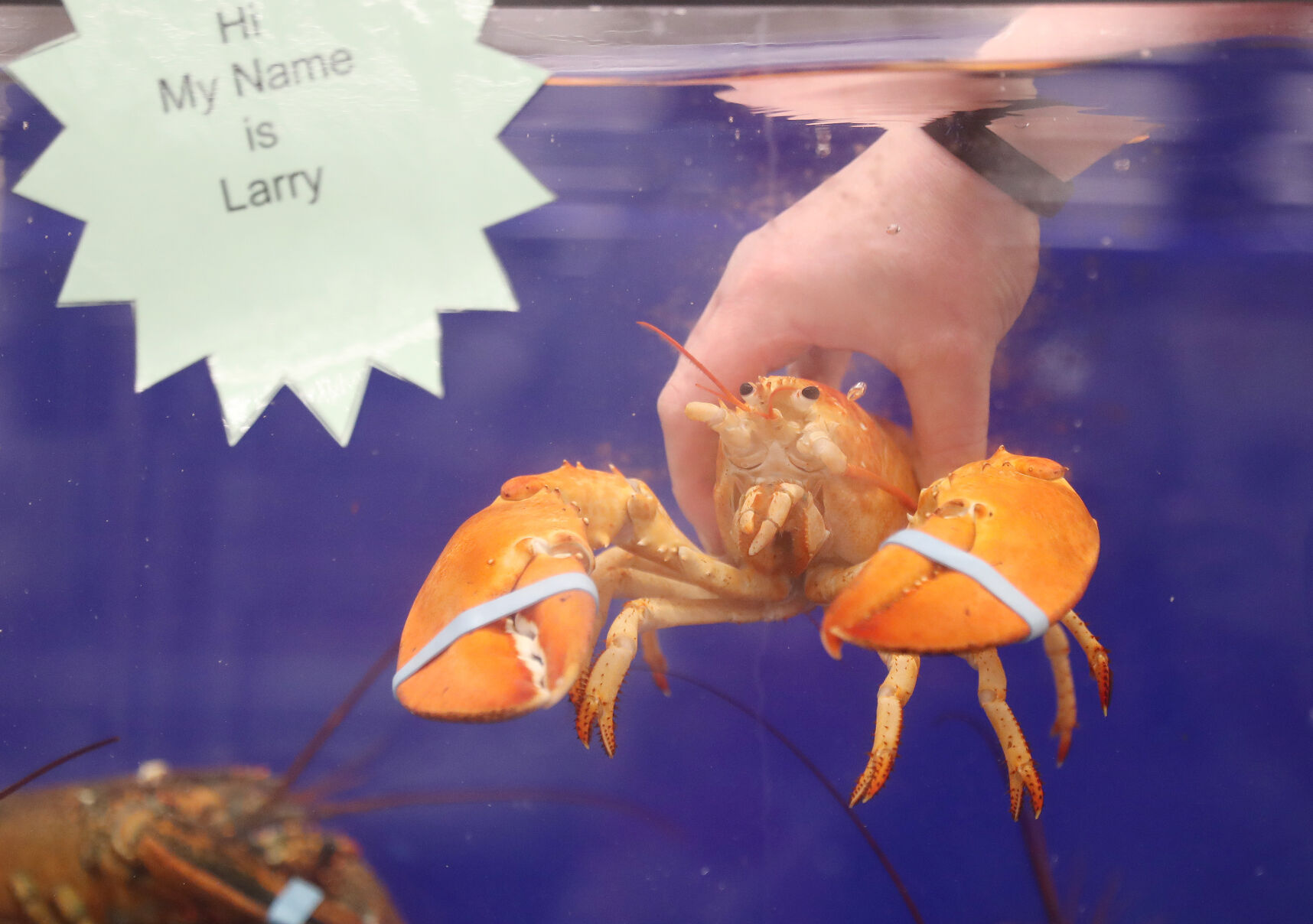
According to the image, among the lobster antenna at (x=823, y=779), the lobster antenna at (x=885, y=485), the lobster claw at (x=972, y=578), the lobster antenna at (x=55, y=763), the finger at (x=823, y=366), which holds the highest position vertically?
the lobster claw at (x=972, y=578)

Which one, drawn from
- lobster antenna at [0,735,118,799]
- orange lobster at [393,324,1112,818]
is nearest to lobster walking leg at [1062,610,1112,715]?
orange lobster at [393,324,1112,818]

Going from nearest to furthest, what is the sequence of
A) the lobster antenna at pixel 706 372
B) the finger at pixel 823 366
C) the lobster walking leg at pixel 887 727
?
the lobster walking leg at pixel 887 727
the lobster antenna at pixel 706 372
the finger at pixel 823 366

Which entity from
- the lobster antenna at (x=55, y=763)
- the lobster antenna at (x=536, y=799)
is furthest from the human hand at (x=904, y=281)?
the lobster antenna at (x=55, y=763)

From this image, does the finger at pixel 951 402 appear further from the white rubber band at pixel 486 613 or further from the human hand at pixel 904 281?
the white rubber band at pixel 486 613

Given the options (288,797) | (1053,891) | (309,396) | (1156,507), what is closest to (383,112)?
(309,396)

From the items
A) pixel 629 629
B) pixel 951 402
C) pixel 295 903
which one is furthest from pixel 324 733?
pixel 951 402

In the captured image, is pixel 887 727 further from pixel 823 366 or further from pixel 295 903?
pixel 295 903

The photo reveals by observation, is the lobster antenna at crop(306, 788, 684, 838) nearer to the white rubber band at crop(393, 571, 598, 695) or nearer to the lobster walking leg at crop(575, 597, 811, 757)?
the lobster walking leg at crop(575, 597, 811, 757)
